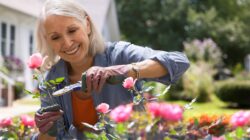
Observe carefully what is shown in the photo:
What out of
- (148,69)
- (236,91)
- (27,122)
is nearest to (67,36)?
(148,69)

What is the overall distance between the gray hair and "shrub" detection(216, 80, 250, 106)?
12.4m

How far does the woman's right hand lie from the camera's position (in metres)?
1.75

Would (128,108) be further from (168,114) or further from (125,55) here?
(125,55)

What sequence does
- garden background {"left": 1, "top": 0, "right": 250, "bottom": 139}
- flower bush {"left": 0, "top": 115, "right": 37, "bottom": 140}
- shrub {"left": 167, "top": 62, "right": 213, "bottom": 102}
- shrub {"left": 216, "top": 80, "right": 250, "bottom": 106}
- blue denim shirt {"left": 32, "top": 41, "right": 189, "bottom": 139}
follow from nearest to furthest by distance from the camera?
blue denim shirt {"left": 32, "top": 41, "right": 189, "bottom": 139} < flower bush {"left": 0, "top": 115, "right": 37, "bottom": 140} < shrub {"left": 216, "top": 80, "right": 250, "bottom": 106} < shrub {"left": 167, "top": 62, "right": 213, "bottom": 102} < garden background {"left": 1, "top": 0, "right": 250, "bottom": 139}

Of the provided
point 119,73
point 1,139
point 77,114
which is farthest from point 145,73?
point 1,139

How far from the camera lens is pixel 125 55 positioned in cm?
214

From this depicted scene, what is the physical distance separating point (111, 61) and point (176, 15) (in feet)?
101

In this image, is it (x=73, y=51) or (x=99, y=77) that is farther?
(x=73, y=51)

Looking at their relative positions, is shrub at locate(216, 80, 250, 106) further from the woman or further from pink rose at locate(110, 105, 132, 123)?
pink rose at locate(110, 105, 132, 123)

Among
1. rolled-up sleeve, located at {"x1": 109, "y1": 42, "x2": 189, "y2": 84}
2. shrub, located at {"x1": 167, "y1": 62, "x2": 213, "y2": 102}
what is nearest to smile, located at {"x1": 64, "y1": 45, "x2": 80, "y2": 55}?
rolled-up sleeve, located at {"x1": 109, "y1": 42, "x2": 189, "y2": 84}

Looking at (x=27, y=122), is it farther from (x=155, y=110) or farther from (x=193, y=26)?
(x=193, y=26)

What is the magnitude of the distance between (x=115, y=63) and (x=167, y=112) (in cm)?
108

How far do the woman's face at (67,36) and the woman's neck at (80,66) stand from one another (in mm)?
137

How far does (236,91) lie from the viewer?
14.2m
